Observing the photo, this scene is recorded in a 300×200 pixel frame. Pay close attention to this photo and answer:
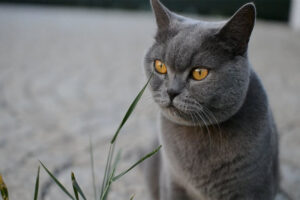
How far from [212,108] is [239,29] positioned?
285 mm

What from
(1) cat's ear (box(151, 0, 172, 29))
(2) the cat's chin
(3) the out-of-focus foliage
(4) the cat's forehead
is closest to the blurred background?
(1) cat's ear (box(151, 0, 172, 29))

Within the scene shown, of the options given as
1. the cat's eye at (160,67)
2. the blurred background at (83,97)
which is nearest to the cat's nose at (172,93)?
the cat's eye at (160,67)

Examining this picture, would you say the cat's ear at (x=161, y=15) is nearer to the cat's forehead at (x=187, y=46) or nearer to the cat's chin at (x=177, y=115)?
the cat's forehead at (x=187, y=46)

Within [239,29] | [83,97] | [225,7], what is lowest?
[225,7]

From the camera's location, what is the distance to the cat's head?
44.4 inches

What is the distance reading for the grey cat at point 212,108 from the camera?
114cm

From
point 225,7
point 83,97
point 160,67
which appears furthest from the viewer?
point 225,7

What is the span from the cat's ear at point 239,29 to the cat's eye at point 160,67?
0.23 metres

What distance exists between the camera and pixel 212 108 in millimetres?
1162

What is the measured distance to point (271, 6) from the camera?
27.9 ft

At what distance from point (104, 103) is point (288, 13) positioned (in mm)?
7150

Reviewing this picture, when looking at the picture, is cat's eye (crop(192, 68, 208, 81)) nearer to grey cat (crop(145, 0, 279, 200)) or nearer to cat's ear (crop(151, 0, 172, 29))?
grey cat (crop(145, 0, 279, 200))

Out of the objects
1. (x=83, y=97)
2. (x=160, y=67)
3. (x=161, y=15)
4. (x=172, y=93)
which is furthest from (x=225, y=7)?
(x=172, y=93)

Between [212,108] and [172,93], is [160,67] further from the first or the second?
[212,108]
